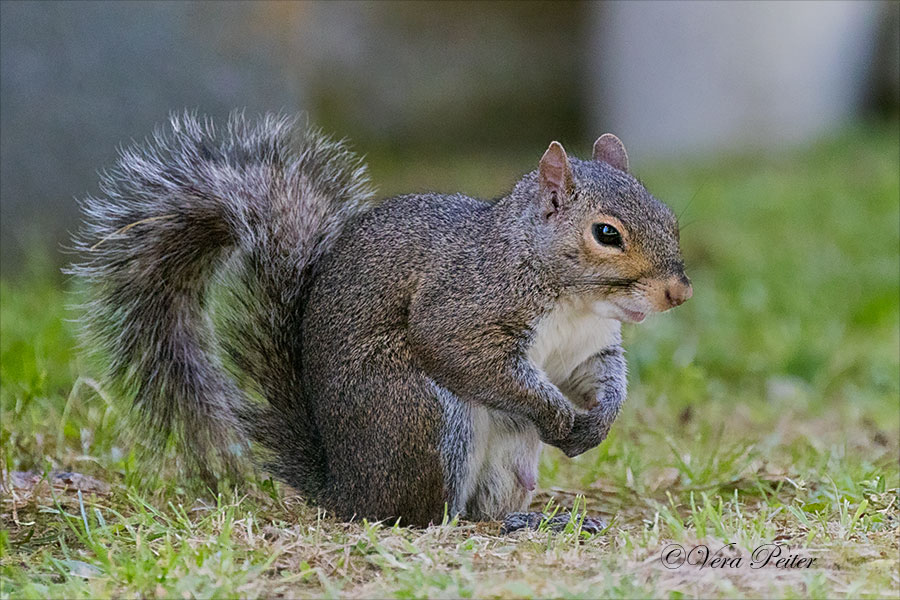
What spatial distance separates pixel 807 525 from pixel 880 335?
8.99 feet

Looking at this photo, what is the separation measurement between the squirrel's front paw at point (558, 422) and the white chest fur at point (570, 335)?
12 cm

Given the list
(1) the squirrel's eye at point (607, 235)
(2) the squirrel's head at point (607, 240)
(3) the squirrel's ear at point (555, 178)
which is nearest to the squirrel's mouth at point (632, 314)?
(2) the squirrel's head at point (607, 240)

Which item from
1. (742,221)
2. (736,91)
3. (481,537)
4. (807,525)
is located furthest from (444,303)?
(736,91)

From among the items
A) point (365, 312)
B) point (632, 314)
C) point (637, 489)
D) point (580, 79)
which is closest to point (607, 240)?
point (632, 314)

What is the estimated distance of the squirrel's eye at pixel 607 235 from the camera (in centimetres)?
271

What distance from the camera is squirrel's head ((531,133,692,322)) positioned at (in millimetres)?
2674

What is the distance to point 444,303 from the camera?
278 centimetres

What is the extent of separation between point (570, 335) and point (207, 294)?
0.93 m

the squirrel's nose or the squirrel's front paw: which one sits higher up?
the squirrel's nose

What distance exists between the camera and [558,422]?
2.73 meters
